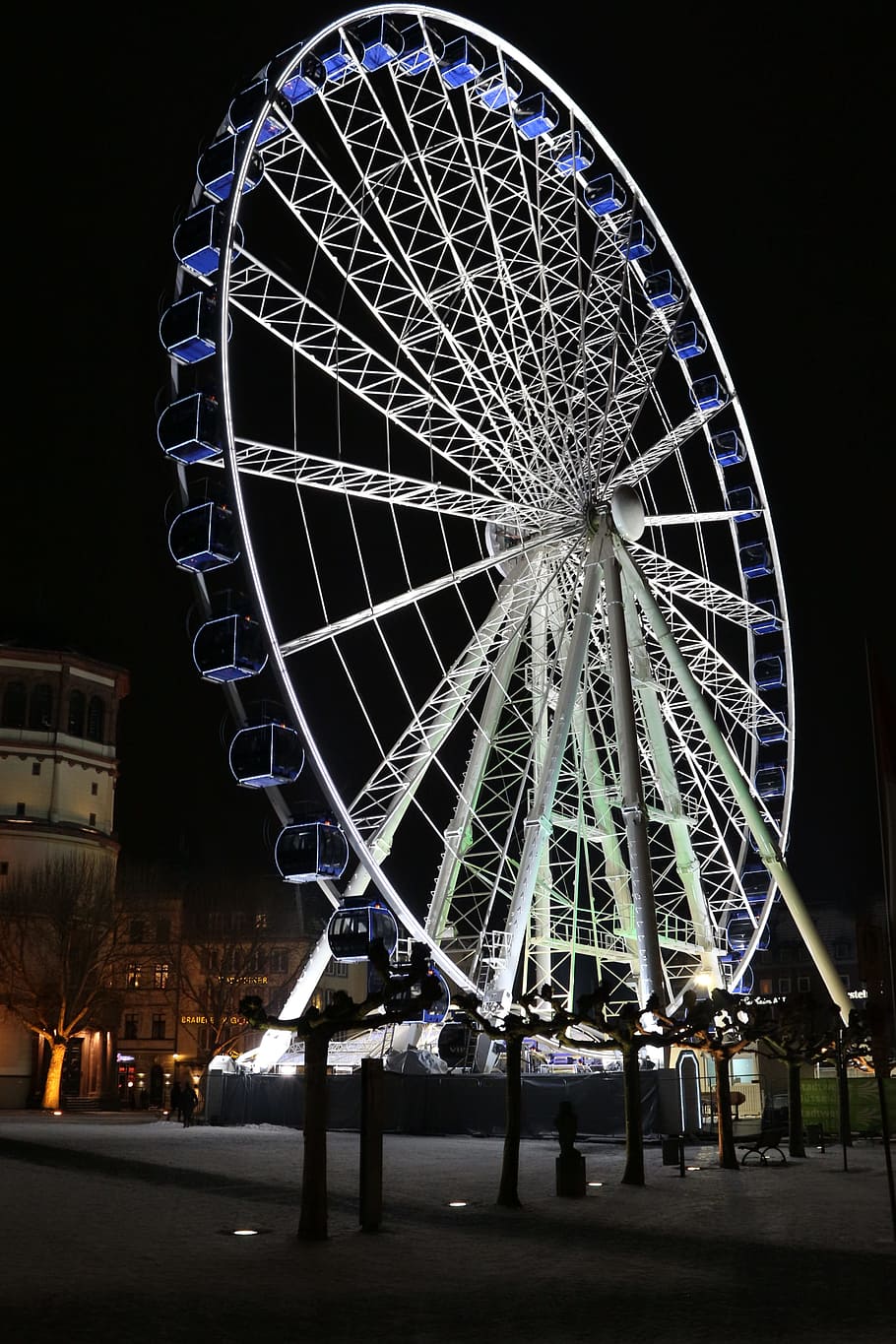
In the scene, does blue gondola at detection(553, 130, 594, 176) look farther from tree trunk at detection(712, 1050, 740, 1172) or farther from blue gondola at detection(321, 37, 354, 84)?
tree trunk at detection(712, 1050, 740, 1172)

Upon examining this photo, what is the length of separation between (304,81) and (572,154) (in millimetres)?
8576

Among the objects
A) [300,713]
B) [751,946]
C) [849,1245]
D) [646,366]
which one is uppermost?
[646,366]

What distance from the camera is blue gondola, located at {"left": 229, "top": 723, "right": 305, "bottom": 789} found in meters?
25.4

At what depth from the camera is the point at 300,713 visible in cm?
2541

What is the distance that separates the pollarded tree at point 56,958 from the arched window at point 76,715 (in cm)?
1319

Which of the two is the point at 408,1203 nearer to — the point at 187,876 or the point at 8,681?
the point at 8,681

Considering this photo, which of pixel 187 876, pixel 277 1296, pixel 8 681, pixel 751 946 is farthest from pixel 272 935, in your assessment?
pixel 277 1296

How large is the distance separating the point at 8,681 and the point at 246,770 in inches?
2087

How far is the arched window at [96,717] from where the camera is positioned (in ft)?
254

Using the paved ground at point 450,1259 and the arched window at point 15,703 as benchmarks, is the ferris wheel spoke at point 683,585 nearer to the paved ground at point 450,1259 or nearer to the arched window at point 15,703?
the paved ground at point 450,1259

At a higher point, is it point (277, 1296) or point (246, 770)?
point (246, 770)

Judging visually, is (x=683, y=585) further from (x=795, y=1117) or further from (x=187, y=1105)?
(x=187, y=1105)

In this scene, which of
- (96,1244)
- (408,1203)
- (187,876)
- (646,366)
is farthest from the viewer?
(187,876)

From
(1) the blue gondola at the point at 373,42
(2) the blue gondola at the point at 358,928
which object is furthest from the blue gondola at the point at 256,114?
(2) the blue gondola at the point at 358,928
